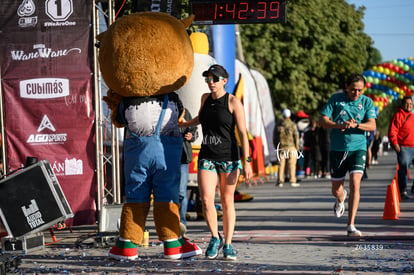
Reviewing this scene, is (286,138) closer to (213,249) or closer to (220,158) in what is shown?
(220,158)

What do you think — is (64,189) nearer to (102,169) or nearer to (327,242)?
(102,169)

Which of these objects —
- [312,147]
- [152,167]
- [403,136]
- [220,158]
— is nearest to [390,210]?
[403,136]

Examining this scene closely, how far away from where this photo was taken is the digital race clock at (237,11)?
1117 centimetres

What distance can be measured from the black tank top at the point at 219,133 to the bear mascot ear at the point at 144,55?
0.45m

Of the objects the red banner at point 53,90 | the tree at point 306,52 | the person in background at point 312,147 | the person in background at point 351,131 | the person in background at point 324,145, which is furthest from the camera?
the tree at point 306,52

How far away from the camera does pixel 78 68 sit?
10141 millimetres

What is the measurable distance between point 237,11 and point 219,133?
11.3ft

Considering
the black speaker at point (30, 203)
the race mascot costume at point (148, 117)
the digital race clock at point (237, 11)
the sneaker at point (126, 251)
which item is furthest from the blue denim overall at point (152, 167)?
the digital race clock at point (237, 11)

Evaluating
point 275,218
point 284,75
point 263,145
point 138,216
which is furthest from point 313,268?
point 284,75

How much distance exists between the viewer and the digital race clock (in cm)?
1117

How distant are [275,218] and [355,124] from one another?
3050 mm

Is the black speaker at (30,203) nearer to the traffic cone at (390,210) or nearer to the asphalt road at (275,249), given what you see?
the asphalt road at (275,249)

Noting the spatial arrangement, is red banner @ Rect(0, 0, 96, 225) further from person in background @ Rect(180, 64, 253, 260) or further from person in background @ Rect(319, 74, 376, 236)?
person in background @ Rect(319, 74, 376, 236)

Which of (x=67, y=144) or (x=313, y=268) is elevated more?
(x=67, y=144)
